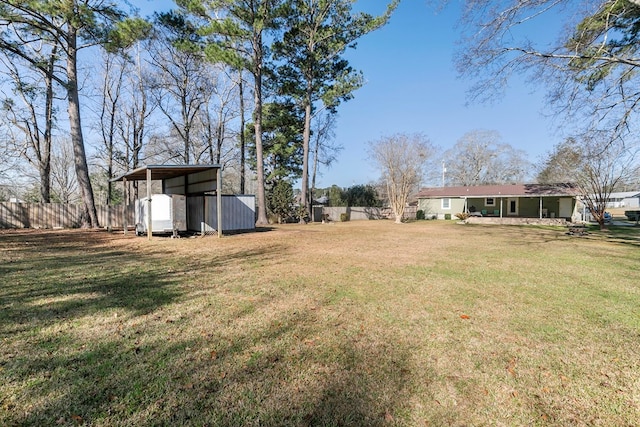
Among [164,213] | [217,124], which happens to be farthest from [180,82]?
[164,213]

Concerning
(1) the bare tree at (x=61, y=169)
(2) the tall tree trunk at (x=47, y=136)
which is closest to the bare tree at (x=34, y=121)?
(2) the tall tree trunk at (x=47, y=136)

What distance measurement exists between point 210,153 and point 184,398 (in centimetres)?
2466

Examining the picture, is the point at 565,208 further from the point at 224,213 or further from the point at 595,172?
the point at 224,213

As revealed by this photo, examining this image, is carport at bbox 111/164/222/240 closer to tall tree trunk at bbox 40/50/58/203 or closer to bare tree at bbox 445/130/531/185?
tall tree trunk at bbox 40/50/58/203

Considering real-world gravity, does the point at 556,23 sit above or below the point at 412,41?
below

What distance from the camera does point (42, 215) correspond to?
16250mm

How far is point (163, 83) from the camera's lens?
21.3 metres

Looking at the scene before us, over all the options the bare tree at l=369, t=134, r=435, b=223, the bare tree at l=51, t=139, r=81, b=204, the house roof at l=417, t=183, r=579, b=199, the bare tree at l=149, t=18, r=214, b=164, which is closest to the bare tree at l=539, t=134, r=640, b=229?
the house roof at l=417, t=183, r=579, b=199

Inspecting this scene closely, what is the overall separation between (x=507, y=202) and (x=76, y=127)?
31887mm

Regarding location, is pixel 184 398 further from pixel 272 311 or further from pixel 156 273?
pixel 156 273

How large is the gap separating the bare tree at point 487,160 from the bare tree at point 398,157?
1469 cm

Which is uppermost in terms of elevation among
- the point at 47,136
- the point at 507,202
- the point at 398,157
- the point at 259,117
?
the point at 259,117

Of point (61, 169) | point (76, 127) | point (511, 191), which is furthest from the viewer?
point (61, 169)

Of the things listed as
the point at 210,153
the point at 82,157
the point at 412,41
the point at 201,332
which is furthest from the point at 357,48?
the point at 201,332
